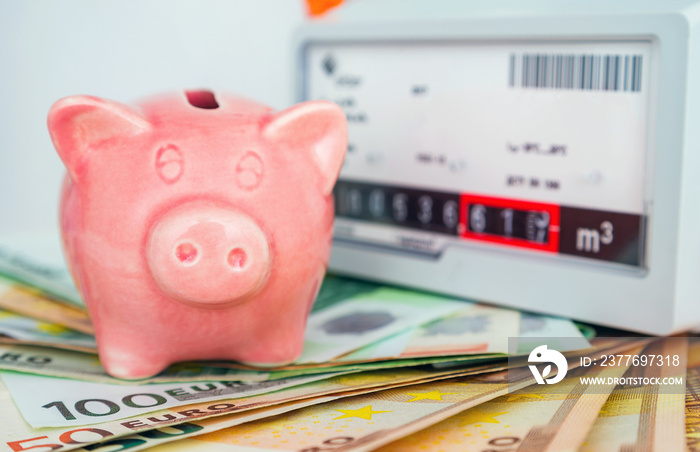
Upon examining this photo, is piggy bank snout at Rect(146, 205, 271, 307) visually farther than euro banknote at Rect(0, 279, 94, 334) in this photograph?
No

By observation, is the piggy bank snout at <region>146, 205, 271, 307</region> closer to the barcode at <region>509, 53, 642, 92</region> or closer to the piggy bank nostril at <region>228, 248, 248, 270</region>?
the piggy bank nostril at <region>228, 248, 248, 270</region>

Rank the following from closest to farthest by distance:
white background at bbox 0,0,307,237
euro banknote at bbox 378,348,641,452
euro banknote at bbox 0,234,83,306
Result: euro banknote at bbox 378,348,641,452 → euro banknote at bbox 0,234,83,306 → white background at bbox 0,0,307,237

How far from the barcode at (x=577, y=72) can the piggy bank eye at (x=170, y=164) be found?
318 mm

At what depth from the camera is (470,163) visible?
2.30ft

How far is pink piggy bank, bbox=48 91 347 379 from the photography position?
469mm

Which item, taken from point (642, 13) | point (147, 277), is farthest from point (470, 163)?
point (147, 277)

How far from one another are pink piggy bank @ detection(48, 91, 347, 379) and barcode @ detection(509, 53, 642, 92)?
0.67 ft

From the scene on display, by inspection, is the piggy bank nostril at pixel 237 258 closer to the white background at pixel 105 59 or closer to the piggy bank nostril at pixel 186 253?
the piggy bank nostril at pixel 186 253

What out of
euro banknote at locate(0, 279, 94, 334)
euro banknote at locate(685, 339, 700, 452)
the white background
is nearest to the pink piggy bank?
euro banknote at locate(0, 279, 94, 334)

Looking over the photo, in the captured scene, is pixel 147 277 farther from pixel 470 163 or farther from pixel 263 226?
pixel 470 163

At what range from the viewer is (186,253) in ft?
1.52

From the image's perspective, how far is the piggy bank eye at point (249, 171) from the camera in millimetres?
491

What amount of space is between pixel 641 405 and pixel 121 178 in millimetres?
367

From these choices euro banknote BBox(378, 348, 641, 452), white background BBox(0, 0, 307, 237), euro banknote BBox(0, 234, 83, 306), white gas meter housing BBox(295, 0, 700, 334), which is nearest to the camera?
euro banknote BBox(378, 348, 641, 452)
